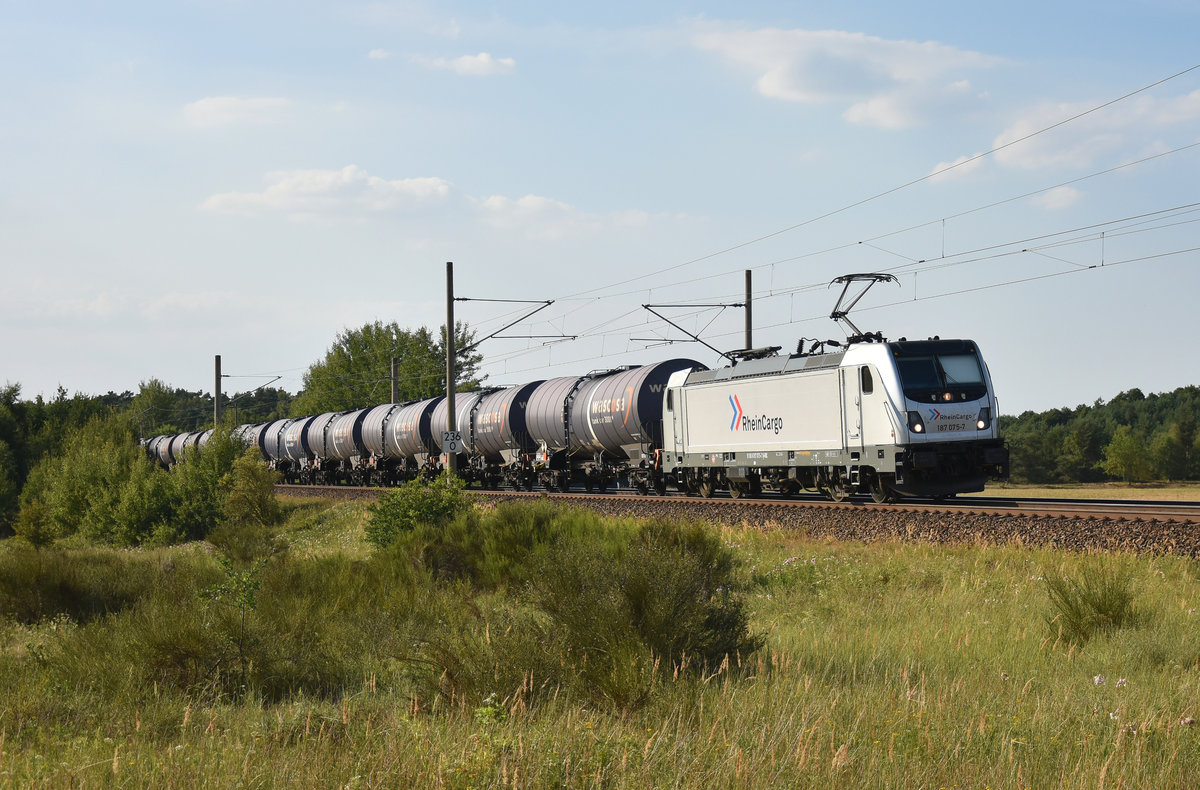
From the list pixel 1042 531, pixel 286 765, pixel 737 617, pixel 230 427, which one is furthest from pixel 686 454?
pixel 230 427

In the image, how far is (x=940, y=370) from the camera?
67.2ft

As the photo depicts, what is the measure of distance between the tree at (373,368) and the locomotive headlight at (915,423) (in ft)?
223

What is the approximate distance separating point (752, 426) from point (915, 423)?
5.35m

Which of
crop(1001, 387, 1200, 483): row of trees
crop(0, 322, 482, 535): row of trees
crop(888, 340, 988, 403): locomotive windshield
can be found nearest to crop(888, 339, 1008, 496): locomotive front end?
crop(888, 340, 988, 403): locomotive windshield

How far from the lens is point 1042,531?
15.1m

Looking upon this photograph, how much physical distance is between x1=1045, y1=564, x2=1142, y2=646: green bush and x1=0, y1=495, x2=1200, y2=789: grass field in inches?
4.1

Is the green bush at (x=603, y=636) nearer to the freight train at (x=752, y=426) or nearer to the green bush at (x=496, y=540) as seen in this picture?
the green bush at (x=496, y=540)

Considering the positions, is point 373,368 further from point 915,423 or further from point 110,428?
point 915,423

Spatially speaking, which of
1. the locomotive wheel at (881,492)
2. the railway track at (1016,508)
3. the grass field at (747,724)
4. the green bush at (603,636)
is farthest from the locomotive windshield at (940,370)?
the green bush at (603,636)

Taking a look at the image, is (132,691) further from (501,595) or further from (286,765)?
(501,595)

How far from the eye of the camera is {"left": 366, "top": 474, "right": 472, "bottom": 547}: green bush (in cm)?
2044

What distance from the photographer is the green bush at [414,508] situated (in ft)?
67.1

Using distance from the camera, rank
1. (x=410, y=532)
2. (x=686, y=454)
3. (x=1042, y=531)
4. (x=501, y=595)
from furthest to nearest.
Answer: (x=686, y=454)
(x=410, y=532)
(x=1042, y=531)
(x=501, y=595)

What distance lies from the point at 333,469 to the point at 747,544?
122 feet
